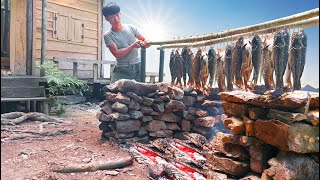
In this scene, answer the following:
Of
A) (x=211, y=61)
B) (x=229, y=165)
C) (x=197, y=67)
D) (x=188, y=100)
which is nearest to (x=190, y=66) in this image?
(x=197, y=67)

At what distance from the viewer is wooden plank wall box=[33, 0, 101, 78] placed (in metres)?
6.15

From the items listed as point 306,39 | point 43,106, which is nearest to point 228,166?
point 306,39

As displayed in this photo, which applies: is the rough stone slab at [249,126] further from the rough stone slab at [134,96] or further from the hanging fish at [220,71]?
the rough stone slab at [134,96]

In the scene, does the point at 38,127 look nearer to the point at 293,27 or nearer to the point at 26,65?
the point at 26,65

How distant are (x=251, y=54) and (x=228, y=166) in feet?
3.16

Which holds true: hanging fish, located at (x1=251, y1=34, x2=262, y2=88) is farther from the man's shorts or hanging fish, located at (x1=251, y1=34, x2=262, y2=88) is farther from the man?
the man's shorts

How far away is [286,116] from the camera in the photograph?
174 cm

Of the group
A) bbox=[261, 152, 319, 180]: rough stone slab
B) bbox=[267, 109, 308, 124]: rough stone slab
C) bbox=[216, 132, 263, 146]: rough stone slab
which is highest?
bbox=[267, 109, 308, 124]: rough stone slab

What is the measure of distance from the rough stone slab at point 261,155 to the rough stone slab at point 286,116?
0.92 feet

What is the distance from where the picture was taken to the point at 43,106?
445 centimetres

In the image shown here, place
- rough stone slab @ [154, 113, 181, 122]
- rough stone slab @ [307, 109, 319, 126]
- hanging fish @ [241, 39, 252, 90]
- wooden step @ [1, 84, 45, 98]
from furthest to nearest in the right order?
rough stone slab @ [154, 113, 181, 122]
wooden step @ [1, 84, 45, 98]
hanging fish @ [241, 39, 252, 90]
rough stone slab @ [307, 109, 319, 126]

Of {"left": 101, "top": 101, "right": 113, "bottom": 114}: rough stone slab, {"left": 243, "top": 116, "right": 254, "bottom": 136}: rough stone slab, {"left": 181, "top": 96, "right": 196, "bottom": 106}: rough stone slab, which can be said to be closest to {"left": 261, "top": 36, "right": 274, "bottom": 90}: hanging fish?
{"left": 243, "top": 116, "right": 254, "bottom": 136}: rough stone slab

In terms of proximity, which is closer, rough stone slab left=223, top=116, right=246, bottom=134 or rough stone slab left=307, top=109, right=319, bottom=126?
rough stone slab left=307, top=109, right=319, bottom=126

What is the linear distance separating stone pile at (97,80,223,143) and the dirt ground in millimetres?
333
